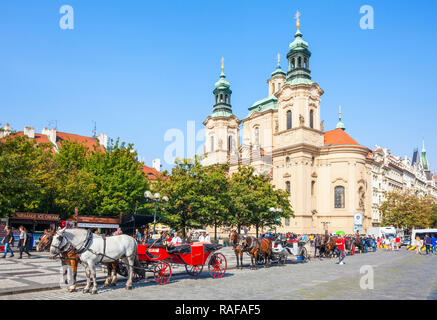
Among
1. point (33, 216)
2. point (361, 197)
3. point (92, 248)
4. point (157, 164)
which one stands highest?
point (157, 164)

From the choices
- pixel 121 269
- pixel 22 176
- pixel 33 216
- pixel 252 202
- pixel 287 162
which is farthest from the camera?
pixel 287 162

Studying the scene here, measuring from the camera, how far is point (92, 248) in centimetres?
1159

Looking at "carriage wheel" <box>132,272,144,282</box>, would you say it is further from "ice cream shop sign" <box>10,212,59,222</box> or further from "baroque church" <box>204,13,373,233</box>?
"baroque church" <box>204,13,373,233</box>

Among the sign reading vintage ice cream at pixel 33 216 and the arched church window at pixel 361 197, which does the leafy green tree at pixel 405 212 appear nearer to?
the arched church window at pixel 361 197

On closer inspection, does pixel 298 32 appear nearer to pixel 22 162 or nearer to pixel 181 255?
pixel 22 162

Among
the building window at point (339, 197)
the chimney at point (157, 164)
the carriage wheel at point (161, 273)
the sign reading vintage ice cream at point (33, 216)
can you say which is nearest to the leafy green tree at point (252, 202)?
the sign reading vintage ice cream at point (33, 216)

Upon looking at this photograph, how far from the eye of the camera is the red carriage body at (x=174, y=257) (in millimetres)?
13266

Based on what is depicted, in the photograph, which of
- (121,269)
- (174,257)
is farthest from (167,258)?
(121,269)

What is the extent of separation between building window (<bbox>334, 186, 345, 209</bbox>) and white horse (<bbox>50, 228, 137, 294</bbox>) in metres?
55.6

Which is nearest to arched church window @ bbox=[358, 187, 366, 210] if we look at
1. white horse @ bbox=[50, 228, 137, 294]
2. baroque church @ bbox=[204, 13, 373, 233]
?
baroque church @ bbox=[204, 13, 373, 233]

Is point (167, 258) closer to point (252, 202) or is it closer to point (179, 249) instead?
point (179, 249)

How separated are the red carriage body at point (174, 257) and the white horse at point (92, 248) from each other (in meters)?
0.99

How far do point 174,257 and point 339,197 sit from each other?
5376cm

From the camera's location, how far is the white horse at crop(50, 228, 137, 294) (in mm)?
11164
